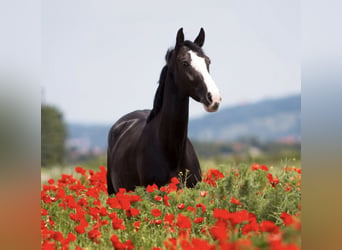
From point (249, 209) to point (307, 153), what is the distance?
103 cm

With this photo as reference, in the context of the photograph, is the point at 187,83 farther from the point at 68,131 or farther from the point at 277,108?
the point at 277,108

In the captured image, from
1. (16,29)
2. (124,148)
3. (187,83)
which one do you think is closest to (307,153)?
(16,29)

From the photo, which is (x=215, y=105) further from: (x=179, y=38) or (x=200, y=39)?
(x=200, y=39)

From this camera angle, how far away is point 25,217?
2.20 meters

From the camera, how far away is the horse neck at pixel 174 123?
4.02 meters

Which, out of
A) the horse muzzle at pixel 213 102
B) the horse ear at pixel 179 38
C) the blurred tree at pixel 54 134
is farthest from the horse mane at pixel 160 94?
the blurred tree at pixel 54 134

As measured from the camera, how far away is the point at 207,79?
3545 mm

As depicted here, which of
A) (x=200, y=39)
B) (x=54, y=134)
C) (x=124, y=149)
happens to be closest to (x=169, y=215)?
(x=200, y=39)

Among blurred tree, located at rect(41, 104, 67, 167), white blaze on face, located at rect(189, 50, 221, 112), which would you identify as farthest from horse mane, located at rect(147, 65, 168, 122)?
blurred tree, located at rect(41, 104, 67, 167)

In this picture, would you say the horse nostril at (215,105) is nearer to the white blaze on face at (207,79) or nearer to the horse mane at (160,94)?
the white blaze on face at (207,79)

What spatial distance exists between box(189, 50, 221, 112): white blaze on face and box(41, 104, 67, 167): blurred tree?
272 inches

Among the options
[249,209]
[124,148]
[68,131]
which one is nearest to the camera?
[249,209]

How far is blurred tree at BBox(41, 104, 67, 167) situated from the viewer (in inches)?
400

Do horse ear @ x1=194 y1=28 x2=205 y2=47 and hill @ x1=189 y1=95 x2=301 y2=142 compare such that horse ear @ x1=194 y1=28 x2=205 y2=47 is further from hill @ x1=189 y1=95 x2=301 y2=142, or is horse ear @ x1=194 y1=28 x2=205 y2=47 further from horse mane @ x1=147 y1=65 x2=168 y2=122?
hill @ x1=189 y1=95 x2=301 y2=142
